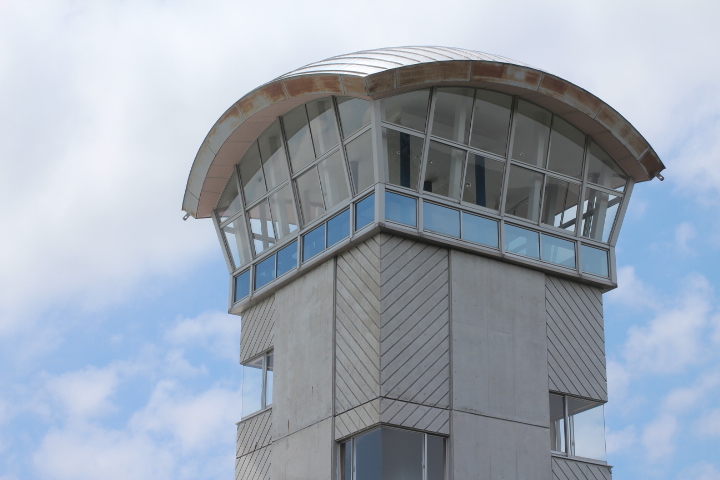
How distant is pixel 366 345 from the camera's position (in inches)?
993

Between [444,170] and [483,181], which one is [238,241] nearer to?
[444,170]

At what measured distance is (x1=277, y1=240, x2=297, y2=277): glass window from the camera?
28281 mm

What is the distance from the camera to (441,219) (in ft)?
86.7

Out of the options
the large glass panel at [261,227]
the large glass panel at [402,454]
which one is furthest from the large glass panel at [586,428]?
the large glass panel at [261,227]

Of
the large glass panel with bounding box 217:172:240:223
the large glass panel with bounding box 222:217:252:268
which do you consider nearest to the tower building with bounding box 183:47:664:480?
the large glass panel with bounding box 222:217:252:268

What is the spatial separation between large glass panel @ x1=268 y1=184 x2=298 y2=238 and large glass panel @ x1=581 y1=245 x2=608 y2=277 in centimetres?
672

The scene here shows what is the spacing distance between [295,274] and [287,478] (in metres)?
4.58

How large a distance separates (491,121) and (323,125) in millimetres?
3763

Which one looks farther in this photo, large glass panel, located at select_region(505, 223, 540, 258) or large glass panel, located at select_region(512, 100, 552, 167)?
large glass panel, located at select_region(512, 100, 552, 167)

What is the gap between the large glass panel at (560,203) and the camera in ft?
92.2

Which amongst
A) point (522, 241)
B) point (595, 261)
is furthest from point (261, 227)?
point (595, 261)

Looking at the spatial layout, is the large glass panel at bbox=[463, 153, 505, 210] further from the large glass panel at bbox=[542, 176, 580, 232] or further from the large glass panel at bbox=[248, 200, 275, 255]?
the large glass panel at bbox=[248, 200, 275, 255]

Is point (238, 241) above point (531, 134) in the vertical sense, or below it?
below

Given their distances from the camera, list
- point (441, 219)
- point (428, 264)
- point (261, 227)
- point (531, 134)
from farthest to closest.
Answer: point (261, 227)
point (531, 134)
point (441, 219)
point (428, 264)
